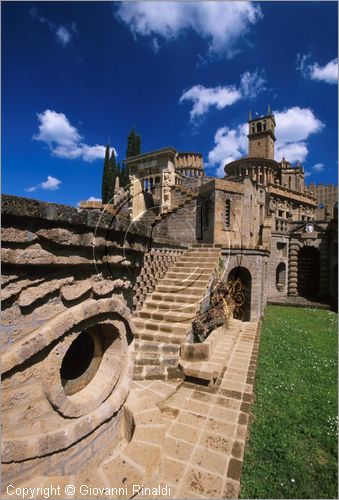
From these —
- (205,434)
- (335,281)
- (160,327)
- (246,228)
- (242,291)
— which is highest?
(246,228)

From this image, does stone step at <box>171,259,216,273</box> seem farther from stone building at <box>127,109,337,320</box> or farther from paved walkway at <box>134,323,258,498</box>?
paved walkway at <box>134,323,258,498</box>

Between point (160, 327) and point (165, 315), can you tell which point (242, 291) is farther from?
point (160, 327)

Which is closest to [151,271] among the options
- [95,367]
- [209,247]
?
[209,247]

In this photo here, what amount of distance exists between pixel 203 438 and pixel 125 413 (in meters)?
1.33

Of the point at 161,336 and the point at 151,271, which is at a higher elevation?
the point at 151,271

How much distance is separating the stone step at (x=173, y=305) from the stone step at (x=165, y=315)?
14 cm

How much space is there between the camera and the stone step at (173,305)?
7327 millimetres

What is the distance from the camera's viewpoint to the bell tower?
145 feet

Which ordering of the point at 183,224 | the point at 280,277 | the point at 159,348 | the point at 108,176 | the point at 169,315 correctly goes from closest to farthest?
the point at 159,348 < the point at 169,315 < the point at 183,224 < the point at 280,277 < the point at 108,176

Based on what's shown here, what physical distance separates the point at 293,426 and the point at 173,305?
164 inches

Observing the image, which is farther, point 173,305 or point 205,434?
point 173,305

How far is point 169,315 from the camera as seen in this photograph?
22.8 feet

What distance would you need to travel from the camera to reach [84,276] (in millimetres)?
2727

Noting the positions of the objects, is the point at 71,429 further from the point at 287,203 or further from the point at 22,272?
the point at 287,203
